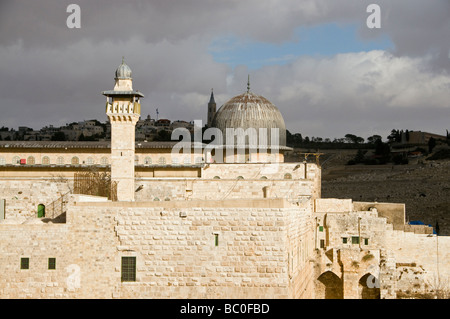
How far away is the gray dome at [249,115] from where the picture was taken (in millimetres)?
34656

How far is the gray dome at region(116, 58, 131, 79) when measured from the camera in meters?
27.9

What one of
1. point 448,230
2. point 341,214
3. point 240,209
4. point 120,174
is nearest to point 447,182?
point 448,230

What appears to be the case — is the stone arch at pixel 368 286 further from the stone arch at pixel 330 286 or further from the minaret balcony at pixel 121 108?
the minaret balcony at pixel 121 108

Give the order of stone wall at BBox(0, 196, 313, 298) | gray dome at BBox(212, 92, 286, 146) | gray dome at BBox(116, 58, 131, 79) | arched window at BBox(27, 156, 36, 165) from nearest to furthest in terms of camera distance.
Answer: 1. stone wall at BBox(0, 196, 313, 298)
2. gray dome at BBox(116, 58, 131, 79)
3. gray dome at BBox(212, 92, 286, 146)
4. arched window at BBox(27, 156, 36, 165)

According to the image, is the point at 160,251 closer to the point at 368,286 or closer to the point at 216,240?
the point at 216,240

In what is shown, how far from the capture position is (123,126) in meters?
27.6

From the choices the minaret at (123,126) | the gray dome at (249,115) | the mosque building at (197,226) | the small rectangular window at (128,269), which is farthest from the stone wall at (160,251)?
the gray dome at (249,115)

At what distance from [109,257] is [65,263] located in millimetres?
1264

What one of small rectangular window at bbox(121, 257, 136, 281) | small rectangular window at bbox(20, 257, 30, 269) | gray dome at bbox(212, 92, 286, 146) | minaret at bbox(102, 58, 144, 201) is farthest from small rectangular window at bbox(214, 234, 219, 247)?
gray dome at bbox(212, 92, 286, 146)

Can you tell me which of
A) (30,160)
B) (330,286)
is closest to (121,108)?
(30,160)

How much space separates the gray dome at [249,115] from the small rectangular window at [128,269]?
54.5ft

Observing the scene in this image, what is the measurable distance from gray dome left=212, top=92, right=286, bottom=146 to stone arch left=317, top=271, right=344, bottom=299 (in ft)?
30.3

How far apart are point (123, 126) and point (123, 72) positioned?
7.09 feet

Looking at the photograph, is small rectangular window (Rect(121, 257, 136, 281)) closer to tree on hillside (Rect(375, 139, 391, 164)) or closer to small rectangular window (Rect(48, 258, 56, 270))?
small rectangular window (Rect(48, 258, 56, 270))
